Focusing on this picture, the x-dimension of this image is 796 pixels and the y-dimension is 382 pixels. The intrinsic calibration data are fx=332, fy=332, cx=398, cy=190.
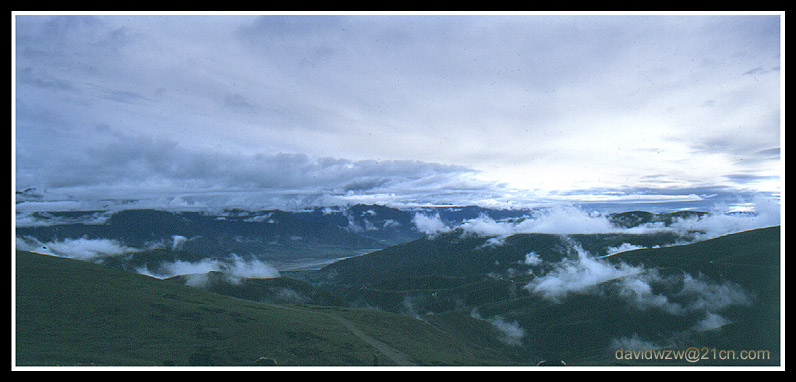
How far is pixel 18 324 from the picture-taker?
174 feet

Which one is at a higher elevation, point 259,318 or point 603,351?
point 259,318

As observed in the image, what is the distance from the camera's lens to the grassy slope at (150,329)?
47.3 metres

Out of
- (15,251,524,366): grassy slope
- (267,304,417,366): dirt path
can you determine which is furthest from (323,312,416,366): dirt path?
(15,251,524,366): grassy slope

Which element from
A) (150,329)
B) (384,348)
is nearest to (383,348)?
(384,348)

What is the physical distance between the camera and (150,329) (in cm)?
6156

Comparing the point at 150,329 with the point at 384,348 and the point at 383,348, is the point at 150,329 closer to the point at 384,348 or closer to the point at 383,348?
the point at 383,348

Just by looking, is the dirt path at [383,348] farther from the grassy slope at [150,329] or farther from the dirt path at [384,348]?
the grassy slope at [150,329]

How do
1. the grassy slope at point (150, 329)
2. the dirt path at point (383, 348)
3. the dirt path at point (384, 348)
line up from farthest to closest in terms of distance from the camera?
the dirt path at point (383, 348), the dirt path at point (384, 348), the grassy slope at point (150, 329)

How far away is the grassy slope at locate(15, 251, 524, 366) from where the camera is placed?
4734cm

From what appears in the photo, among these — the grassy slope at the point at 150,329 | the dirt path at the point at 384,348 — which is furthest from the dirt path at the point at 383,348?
the grassy slope at the point at 150,329

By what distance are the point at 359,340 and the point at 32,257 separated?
11047 centimetres
